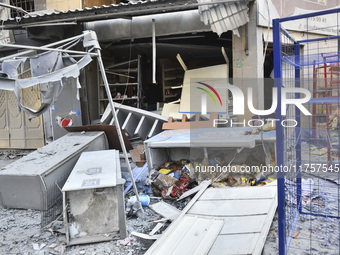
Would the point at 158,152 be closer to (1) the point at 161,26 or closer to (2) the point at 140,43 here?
(1) the point at 161,26

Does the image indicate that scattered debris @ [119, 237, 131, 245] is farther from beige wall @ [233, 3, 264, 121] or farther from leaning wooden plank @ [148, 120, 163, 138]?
beige wall @ [233, 3, 264, 121]

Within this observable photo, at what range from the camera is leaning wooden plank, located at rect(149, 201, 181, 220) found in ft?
14.1

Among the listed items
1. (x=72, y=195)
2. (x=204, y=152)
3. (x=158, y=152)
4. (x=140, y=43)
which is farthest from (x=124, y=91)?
(x=72, y=195)

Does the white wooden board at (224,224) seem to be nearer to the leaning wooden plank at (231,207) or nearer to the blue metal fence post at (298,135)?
the leaning wooden plank at (231,207)

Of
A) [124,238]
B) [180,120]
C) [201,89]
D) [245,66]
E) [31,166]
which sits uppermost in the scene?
[245,66]

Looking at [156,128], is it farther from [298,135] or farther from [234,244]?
[298,135]

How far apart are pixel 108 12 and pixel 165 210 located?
4504 mm

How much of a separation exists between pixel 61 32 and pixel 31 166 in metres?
4.63

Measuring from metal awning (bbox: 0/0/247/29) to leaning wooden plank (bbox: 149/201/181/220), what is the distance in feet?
12.3

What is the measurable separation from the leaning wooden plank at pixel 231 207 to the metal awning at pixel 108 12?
367 centimetres

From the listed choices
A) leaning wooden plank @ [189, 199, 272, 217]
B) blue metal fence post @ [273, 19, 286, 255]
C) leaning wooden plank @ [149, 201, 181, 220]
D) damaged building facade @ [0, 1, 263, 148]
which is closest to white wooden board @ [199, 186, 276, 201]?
leaning wooden plank @ [189, 199, 272, 217]

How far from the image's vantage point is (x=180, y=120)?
7309mm

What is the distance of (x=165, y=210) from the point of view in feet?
14.7

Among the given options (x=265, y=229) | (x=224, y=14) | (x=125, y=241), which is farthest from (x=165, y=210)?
(x=224, y=14)
